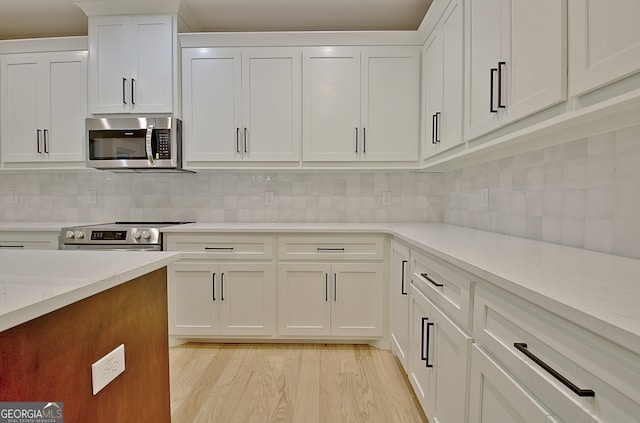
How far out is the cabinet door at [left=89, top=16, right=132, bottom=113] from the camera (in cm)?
261

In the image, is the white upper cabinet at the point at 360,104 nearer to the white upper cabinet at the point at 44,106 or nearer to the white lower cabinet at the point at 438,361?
the white lower cabinet at the point at 438,361

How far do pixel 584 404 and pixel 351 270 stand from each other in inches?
72.5

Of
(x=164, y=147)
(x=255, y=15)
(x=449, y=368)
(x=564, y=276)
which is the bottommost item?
(x=449, y=368)

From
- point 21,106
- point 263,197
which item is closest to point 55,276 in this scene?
point 263,197

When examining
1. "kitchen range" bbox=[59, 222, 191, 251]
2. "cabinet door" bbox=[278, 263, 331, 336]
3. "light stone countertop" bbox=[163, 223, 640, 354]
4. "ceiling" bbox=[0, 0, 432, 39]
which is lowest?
"cabinet door" bbox=[278, 263, 331, 336]

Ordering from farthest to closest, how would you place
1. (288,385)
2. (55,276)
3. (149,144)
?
(149,144), (288,385), (55,276)

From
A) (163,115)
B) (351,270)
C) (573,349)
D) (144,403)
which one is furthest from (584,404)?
(163,115)

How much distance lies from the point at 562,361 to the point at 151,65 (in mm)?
3020

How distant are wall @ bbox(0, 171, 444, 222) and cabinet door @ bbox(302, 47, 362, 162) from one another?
35 cm

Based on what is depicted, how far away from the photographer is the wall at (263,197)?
2986mm

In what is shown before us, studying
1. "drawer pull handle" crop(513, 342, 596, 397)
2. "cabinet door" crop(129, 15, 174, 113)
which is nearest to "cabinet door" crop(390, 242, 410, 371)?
"drawer pull handle" crop(513, 342, 596, 397)

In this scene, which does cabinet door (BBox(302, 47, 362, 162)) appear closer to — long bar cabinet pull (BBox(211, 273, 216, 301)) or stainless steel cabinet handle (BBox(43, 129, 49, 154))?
long bar cabinet pull (BBox(211, 273, 216, 301))

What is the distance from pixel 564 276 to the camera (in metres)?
0.90

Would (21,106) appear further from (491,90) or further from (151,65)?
(491,90)
